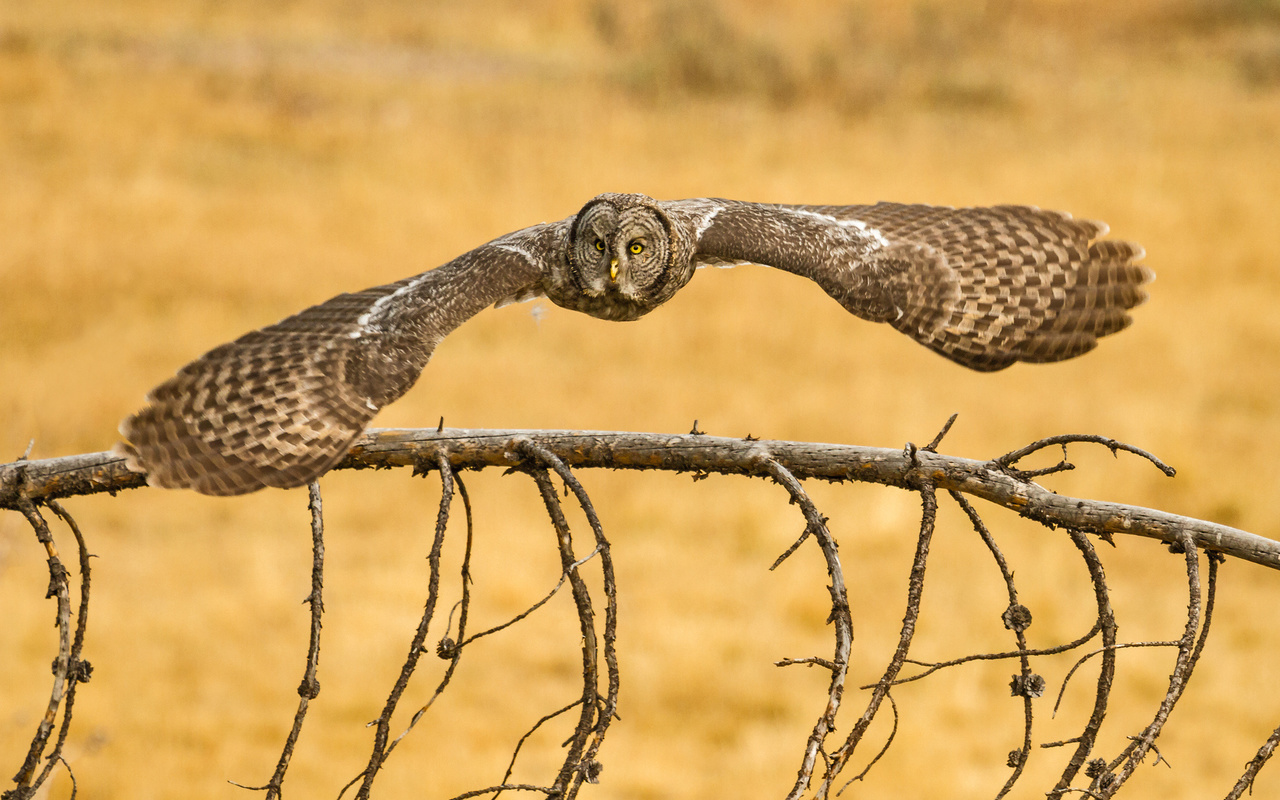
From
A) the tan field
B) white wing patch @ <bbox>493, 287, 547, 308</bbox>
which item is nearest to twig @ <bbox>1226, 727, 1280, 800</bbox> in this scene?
white wing patch @ <bbox>493, 287, 547, 308</bbox>

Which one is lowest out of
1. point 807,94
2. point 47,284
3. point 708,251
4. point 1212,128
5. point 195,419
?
point 195,419

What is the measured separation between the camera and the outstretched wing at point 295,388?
3354 mm

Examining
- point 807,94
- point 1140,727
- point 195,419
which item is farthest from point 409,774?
point 807,94

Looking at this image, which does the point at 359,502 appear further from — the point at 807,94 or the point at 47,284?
the point at 807,94

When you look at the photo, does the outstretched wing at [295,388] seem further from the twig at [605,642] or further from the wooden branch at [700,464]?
the twig at [605,642]

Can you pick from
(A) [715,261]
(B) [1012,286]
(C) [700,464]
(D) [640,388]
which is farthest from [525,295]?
(D) [640,388]

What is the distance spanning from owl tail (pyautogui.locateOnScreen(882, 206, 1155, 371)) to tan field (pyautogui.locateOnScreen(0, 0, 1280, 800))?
6.59 meters

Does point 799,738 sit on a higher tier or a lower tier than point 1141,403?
lower

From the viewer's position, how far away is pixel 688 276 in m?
5.49

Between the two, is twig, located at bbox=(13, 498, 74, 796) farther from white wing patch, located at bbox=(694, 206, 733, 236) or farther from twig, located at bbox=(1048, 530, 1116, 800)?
white wing patch, located at bbox=(694, 206, 733, 236)

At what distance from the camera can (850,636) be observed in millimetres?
2748

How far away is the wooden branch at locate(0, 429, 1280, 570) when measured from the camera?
3.09 meters

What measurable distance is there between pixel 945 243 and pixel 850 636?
314 cm

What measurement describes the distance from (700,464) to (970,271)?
8.12 ft
